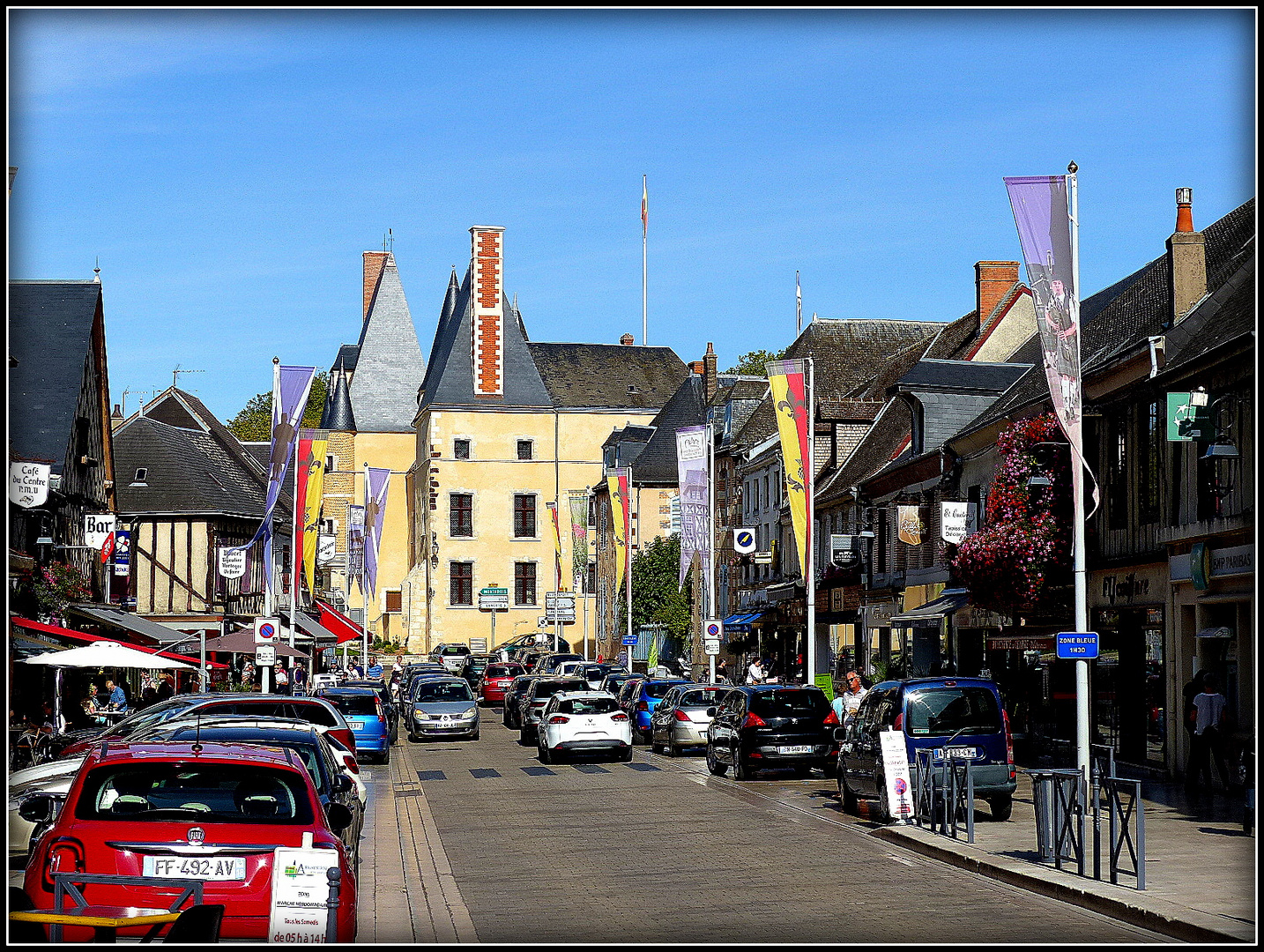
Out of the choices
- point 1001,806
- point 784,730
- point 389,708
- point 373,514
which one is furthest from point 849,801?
point 373,514

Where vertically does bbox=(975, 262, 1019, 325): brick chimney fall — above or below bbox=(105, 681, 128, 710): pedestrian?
above

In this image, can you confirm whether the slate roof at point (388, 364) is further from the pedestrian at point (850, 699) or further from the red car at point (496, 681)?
the pedestrian at point (850, 699)

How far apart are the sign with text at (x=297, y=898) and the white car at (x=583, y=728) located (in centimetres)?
2136

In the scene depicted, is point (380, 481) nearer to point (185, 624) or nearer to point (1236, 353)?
point (185, 624)

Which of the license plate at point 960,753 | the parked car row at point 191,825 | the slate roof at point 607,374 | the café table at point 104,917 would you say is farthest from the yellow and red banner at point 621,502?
the slate roof at point 607,374

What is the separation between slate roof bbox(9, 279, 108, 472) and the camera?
33.5 metres

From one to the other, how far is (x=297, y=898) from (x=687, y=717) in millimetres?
24162

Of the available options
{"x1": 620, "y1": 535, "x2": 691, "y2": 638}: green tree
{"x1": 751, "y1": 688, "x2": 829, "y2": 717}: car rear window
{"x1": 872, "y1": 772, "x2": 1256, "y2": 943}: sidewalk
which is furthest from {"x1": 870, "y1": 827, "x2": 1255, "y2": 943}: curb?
{"x1": 620, "y1": 535, "x2": 691, "y2": 638}: green tree

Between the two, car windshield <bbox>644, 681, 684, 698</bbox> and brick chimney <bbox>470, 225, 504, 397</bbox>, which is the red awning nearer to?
car windshield <bbox>644, 681, 684, 698</bbox>

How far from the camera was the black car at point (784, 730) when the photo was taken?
25578 mm

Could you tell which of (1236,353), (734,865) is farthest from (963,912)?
(1236,353)

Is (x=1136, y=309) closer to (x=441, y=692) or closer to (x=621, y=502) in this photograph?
(x=441, y=692)

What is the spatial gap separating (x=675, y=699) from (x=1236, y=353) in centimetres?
1693

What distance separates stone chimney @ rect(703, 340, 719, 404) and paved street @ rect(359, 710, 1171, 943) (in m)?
49.6
